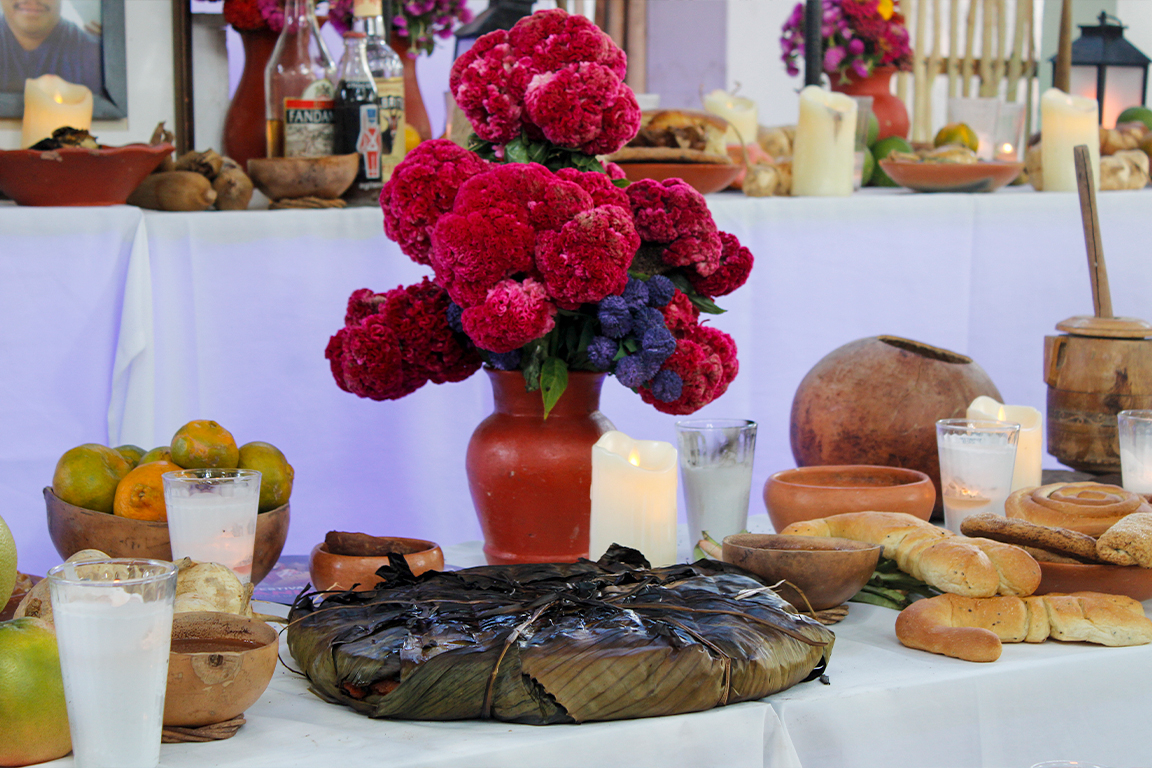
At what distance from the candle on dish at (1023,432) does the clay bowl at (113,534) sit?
29.0 inches

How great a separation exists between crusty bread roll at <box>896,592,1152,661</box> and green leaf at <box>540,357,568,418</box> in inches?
13.3

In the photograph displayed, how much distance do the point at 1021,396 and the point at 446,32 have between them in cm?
125

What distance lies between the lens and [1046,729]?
0.75 meters

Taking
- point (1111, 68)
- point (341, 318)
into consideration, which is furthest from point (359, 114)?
point (1111, 68)

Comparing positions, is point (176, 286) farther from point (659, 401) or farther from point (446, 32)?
point (659, 401)

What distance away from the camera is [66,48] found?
5.47 ft

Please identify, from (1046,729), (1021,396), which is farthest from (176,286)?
(1021,396)

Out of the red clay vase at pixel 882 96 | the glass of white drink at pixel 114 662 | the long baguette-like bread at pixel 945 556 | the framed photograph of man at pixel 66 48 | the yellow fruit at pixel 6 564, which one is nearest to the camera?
the glass of white drink at pixel 114 662

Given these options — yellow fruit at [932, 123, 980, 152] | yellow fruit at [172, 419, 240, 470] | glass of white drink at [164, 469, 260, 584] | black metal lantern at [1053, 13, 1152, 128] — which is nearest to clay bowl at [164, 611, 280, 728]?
glass of white drink at [164, 469, 260, 584]

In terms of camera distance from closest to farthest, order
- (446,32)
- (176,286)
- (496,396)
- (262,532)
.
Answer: (262,532) < (496,396) < (176,286) < (446,32)

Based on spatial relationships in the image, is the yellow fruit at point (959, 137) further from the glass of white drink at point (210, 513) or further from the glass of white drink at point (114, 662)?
the glass of white drink at point (114, 662)

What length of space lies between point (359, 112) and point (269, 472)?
2.58 ft

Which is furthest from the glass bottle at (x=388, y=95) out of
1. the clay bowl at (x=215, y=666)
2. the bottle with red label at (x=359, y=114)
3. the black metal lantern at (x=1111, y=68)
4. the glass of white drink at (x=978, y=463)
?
the black metal lantern at (x=1111, y=68)

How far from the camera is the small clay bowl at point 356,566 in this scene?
86 centimetres
